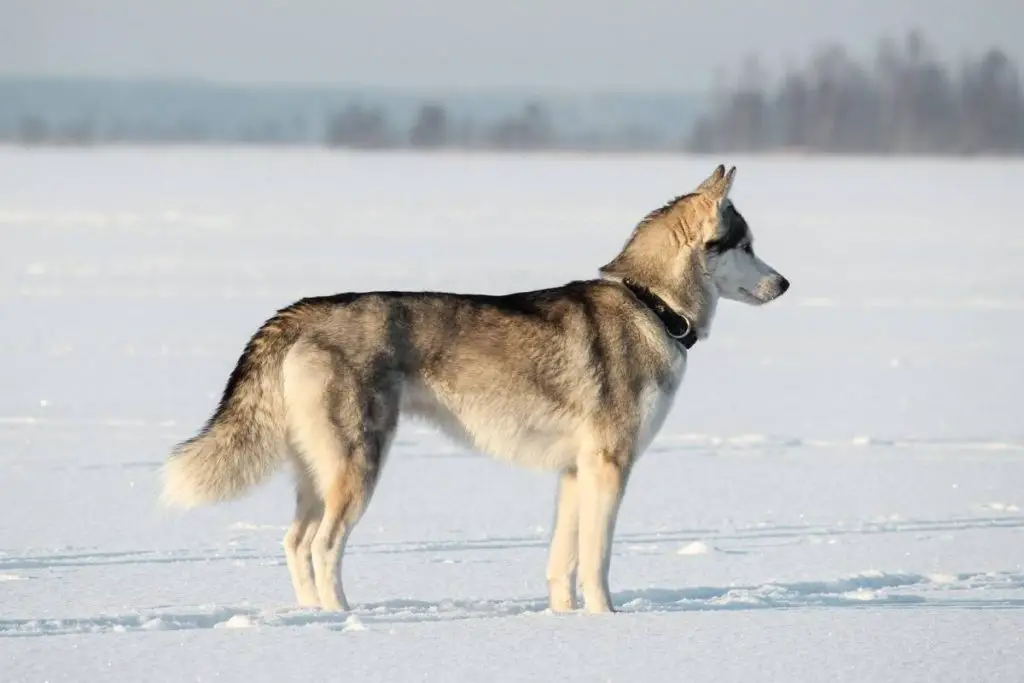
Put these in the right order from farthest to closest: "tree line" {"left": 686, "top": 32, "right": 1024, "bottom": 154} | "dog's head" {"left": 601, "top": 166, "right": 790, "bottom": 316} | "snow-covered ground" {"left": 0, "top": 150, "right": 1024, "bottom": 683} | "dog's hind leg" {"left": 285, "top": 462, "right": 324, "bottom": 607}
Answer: "tree line" {"left": 686, "top": 32, "right": 1024, "bottom": 154}
"dog's head" {"left": 601, "top": 166, "right": 790, "bottom": 316}
"dog's hind leg" {"left": 285, "top": 462, "right": 324, "bottom": 607}
"snow-covered ground" {"left": 0, "top": 150, "right": 1024, "bottom": 683}

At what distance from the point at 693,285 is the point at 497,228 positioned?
24.9 m

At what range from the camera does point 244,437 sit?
22.3ft

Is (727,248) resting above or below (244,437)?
above

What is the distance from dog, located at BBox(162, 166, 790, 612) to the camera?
6.75m

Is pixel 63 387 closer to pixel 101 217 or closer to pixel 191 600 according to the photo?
pixel 191 600

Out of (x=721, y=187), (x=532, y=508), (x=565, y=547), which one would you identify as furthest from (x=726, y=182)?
(x=532, y=508)

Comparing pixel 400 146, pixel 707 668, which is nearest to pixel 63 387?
pixel 707 668

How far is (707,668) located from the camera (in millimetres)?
5609

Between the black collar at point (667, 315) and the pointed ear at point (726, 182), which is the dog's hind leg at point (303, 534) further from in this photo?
the pointed ear at point (726, 182)

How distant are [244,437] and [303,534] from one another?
19.3 inches

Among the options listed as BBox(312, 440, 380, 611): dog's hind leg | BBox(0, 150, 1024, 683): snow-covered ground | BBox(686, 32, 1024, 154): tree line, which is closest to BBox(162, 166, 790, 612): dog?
BBox(312, 440, 380, 611): dog's hind leg

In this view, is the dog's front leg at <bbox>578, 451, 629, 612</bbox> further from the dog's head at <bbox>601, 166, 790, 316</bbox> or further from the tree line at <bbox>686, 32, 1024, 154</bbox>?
the tree line at <bbox>686, 32, 1024, 154</bbox>

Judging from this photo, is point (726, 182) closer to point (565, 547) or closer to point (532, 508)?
point (565, 547)

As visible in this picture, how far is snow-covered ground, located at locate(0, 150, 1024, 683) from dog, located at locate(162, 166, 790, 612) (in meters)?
0.44
